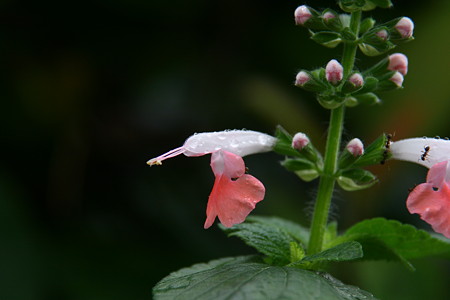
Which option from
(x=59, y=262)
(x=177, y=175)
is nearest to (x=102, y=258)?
(x=59, y=262)

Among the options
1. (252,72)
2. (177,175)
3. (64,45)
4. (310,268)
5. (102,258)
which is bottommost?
(102,258)

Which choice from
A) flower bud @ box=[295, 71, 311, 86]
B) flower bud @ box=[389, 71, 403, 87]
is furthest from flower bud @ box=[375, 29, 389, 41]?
flower bud @ box=[295, 71, 311, 86]

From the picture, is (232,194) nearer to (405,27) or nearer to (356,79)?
(356,79)

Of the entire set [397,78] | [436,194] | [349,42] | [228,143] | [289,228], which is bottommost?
[289,228]

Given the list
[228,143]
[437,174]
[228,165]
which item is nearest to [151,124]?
[228,143]

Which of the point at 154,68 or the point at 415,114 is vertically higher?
the point at 154,68

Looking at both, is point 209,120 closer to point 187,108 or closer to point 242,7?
point 187,108

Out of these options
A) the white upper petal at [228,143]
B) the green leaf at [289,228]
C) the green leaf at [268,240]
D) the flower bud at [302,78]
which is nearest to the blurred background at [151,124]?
the green leaf at [289,228]
